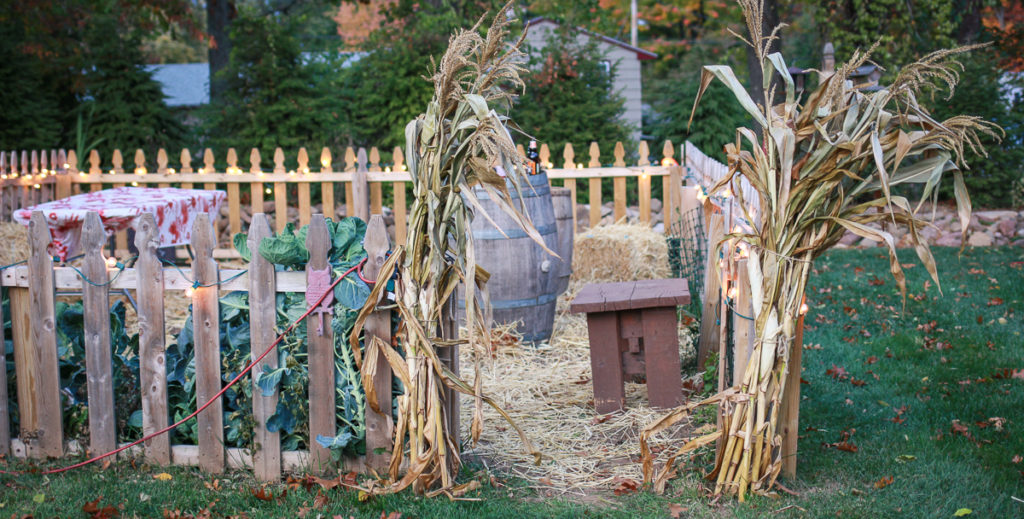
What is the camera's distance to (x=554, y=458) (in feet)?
12.5

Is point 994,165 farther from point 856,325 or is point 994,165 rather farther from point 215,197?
point 215,197

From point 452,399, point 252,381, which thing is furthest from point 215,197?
point 452,399

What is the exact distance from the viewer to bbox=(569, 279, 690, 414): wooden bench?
14.2ft

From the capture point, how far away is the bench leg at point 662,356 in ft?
14.2

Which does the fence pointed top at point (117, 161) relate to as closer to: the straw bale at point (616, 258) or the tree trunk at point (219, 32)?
the tree trunk at point (219, 32)

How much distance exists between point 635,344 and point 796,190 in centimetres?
161

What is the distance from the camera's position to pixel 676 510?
3.16 metres

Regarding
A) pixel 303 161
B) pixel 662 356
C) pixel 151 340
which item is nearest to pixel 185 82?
pixel 303 161

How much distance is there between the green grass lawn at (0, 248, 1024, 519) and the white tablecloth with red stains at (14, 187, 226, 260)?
8.26ft

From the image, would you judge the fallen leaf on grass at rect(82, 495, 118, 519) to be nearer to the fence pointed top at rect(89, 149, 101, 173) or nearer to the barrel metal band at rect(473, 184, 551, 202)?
the barrel metal band at rect(473, 184, 551, 202)

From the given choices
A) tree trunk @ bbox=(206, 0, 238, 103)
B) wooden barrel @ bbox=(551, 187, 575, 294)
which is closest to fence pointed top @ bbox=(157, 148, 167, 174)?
tree trunk @ bbox=(206, 0, 238, 103)

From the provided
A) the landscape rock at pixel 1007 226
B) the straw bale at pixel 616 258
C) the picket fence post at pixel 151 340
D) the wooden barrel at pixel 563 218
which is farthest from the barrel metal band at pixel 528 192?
the landscape rock at pixel 1007 226

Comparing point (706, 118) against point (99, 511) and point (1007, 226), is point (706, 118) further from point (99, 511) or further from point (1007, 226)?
point (99, 511)

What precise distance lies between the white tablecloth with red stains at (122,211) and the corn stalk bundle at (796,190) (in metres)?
3.84
